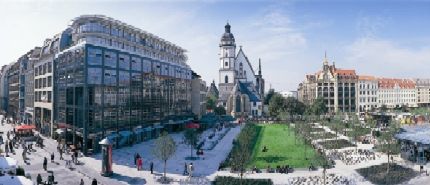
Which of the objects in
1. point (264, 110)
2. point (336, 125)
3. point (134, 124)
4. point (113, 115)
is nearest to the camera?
point (113, 115)

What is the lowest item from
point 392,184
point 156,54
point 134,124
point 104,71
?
point 392,184

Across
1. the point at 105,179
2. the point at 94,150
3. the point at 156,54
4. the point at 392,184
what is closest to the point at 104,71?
the point at 94,150

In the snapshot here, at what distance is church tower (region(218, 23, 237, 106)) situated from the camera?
14988cm

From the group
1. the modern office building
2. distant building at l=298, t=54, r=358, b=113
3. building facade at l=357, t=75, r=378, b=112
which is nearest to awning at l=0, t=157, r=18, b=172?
the modern office building

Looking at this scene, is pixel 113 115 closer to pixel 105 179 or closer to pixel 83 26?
pixel 83 26

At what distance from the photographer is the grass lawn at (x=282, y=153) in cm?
4803

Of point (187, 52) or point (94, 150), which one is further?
point (187, 52)

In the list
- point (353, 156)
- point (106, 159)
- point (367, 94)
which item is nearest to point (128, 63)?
point (106, 159)

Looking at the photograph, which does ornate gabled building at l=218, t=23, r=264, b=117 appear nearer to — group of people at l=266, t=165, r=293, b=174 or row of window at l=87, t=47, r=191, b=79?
row of window at l=87, t=47, r=191, b=79

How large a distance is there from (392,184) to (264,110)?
11819cm

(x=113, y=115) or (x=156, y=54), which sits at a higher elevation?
(x=156, y=54)

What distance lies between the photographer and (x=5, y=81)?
5438 inches

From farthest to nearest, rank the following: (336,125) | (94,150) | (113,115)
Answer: (336,125) → (113,115) → (94,150)

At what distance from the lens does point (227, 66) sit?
495 feet
